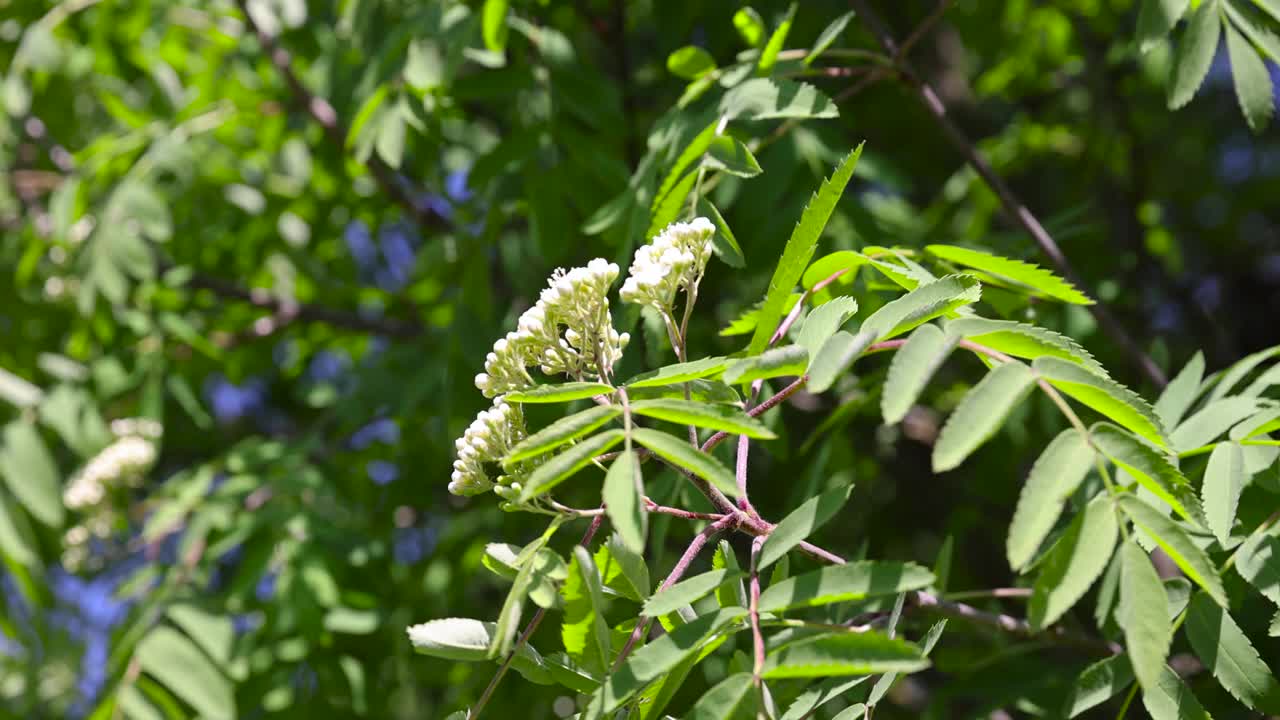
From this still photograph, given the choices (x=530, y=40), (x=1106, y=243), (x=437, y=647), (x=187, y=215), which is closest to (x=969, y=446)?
(x=437, y=647)

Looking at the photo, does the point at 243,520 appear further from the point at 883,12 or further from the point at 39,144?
the point at 883,12

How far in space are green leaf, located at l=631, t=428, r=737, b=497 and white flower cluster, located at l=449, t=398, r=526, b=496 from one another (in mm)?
210

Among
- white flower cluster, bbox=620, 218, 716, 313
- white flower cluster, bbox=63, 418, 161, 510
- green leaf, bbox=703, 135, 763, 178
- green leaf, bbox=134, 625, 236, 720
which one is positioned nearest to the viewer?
white flower cluster, bbox=620, 218, 716, 313

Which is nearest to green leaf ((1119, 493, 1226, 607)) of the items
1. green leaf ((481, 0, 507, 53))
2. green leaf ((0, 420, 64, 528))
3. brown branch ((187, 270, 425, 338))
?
green leaf ((481, 0, 507, 53))

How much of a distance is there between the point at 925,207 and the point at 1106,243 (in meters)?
0.68

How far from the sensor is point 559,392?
3.81 feet

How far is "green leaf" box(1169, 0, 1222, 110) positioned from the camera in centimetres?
159

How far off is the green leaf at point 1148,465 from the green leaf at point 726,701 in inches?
16.9

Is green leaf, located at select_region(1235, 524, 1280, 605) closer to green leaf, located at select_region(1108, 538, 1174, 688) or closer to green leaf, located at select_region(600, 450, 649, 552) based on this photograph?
green leaf, located at select_region(1108, 538, 1174, 688)

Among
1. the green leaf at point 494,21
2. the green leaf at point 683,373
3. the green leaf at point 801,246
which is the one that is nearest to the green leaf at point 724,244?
the green leaf at point 801,246

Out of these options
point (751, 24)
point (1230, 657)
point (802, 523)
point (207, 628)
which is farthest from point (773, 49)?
point (207, 628)

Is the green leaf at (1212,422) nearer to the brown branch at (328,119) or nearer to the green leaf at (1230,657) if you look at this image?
the green leaf at (1230,657)

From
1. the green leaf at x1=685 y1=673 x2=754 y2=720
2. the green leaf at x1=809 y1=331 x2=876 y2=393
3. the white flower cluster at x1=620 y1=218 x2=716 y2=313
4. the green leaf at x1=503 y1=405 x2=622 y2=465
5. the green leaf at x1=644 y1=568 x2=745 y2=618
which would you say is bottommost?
the green leaf at x1=685 y1=673 x2=754 y2=720

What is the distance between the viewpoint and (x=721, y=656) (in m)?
2.08
